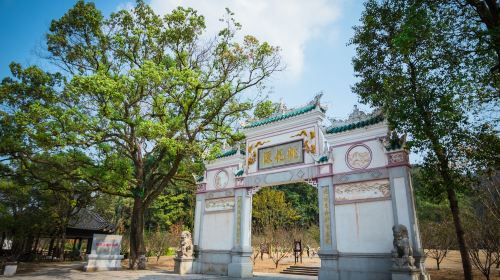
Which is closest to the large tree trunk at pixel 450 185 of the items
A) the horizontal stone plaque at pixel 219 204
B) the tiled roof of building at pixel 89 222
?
the horizontal stone plaque at pixel 219 204

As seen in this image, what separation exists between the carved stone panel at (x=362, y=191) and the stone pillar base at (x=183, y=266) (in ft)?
19.5

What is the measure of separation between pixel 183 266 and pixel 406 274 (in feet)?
24.2

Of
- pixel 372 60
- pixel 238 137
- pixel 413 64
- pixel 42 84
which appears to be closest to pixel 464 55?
pixel 413 64

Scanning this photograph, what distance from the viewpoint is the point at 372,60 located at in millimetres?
9320

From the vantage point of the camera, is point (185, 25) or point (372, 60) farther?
point (185, 25)

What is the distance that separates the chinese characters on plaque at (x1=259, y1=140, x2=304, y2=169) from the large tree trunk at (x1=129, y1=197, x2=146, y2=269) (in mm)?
5703

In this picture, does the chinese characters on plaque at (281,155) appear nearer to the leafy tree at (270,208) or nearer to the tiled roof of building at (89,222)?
the leafy tree at (270,208)

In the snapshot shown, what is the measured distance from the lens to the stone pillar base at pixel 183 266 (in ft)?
36.1

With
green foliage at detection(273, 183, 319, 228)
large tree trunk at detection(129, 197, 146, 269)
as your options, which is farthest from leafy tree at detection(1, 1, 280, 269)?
green foliage at detection(273, 183, 319, 228)

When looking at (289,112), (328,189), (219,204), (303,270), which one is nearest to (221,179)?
(219,204)

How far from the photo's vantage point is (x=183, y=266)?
11062mm

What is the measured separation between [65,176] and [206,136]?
6.08 meters

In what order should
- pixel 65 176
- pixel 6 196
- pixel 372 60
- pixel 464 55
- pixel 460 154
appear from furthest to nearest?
pixel 6 196 < pixel 65 176 < pixel 372 60 < pixel 460 154 < pixel 464 55

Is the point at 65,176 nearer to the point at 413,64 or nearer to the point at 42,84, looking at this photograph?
the point at 42,84
